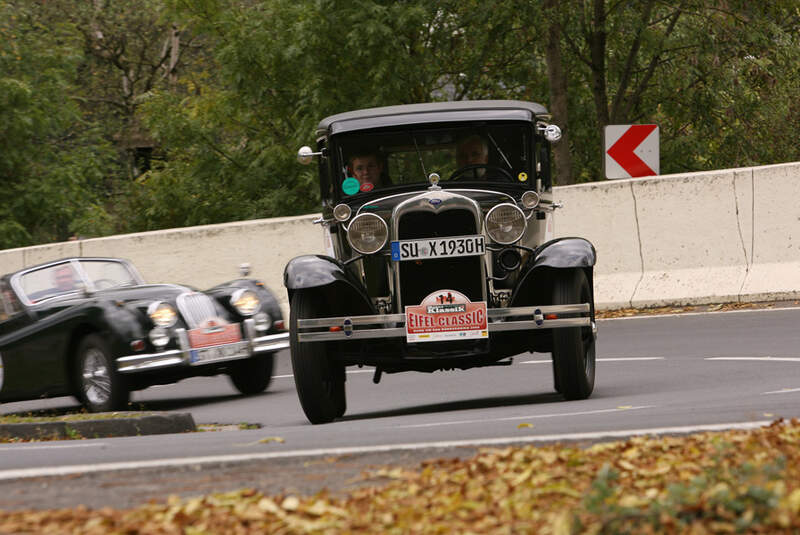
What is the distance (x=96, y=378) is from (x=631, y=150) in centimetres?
776

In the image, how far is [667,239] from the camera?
1548 cm

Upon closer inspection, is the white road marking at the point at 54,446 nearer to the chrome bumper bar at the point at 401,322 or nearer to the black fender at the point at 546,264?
the chrome bumper bar at the point at 401,322

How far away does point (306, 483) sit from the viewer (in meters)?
5.44

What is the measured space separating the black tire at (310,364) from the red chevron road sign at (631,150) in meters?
7.90

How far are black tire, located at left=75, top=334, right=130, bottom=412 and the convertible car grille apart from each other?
10.5ft

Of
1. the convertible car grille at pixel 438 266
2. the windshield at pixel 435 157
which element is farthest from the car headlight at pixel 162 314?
the convertible car grille at pixel 438 266

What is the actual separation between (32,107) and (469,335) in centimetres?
1819

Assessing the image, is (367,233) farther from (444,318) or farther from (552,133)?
(552,133)

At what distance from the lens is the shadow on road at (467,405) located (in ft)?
31.4

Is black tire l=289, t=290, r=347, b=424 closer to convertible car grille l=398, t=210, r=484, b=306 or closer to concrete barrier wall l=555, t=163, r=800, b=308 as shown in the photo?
convertible car grille l=398, t=210, r=484, b=306

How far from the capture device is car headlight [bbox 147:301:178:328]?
11.3 meters

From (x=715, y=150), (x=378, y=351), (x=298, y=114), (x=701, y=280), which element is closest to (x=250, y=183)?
(x=298, y=114)

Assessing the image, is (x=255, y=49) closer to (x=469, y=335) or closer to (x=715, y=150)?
(x=715, y=150)

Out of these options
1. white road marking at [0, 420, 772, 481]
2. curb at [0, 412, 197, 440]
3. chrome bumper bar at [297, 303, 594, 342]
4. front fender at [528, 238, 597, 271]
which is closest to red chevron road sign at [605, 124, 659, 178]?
front fender at [528, 238, 597, 271]
